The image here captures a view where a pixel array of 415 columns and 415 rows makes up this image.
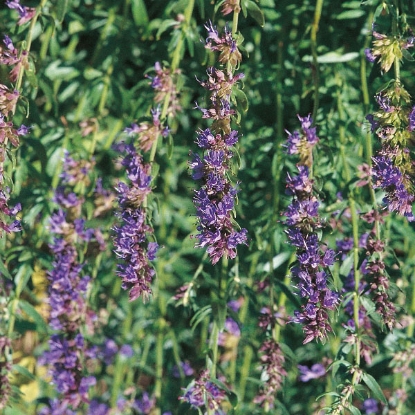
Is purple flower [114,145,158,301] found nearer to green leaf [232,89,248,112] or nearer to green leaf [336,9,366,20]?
green leaf [232,89,248,112]

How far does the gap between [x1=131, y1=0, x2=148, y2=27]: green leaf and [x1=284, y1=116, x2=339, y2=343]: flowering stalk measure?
0.82 meters

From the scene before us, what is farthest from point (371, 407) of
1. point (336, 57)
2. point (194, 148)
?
point (336, 57)

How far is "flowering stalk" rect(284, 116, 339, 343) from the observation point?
1363 mm

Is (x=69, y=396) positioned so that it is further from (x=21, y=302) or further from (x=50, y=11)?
(x=50, y=11)

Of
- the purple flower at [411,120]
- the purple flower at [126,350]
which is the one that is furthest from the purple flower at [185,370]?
the purple flower at [411,120]

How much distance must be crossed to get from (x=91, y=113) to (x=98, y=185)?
0.29 m

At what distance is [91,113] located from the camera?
209 cm

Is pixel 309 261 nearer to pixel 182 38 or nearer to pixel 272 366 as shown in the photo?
pixel 272 366

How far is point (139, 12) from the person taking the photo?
1939 mm

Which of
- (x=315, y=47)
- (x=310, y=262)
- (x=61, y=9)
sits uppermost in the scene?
(x=61, y=9)

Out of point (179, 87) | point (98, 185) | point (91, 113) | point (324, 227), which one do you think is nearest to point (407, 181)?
point (324, 227)

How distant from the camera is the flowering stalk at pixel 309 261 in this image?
1363 millimetres

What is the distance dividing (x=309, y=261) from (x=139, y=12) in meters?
1.05

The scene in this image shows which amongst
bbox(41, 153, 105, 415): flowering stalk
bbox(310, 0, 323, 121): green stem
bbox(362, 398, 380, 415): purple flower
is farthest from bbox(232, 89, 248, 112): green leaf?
bbox(362, 398, 380, 415): purple flower
